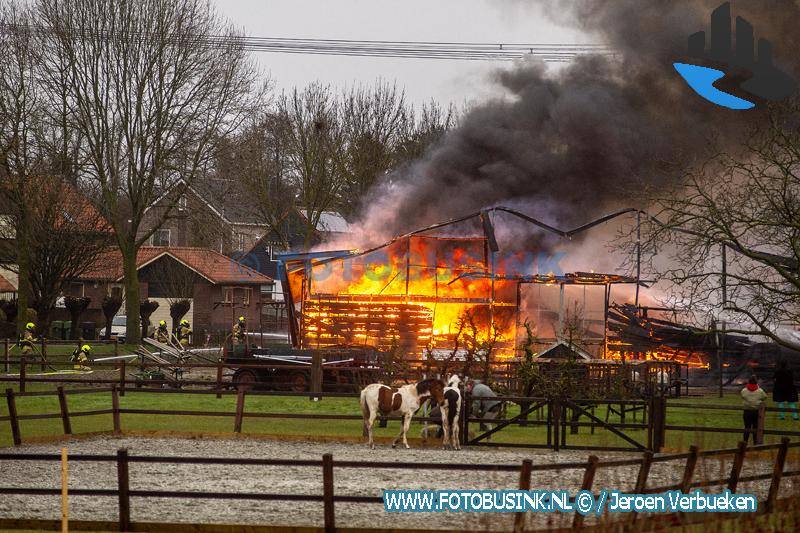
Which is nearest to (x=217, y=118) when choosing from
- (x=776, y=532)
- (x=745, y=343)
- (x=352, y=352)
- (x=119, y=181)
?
(x=119, y=181)

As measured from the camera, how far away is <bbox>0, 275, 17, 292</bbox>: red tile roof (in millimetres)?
60091

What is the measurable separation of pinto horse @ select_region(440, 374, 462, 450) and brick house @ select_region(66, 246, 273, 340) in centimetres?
4118

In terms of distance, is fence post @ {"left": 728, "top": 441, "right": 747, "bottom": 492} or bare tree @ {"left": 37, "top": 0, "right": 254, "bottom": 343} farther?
bare tree @ {"left": 37, "top": 0, "right": 254, "bottom": 343}

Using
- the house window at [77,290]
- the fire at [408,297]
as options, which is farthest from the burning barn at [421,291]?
the house window at [77,290]

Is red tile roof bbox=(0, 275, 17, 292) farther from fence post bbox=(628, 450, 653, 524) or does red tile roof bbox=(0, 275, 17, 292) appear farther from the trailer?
fence post bbox=(628, 450, 653, 524)

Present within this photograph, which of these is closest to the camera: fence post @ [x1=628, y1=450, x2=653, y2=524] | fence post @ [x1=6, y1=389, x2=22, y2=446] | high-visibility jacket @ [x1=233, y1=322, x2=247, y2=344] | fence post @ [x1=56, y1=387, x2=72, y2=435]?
fence post @ [x1=628, y1=450, x2=653, y2=524]

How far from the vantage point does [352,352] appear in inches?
1197

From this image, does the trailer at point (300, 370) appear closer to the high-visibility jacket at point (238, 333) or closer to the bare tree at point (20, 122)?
the high-visibility jacket at point (238, 333)

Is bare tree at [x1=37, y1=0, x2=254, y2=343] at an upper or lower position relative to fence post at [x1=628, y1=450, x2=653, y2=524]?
upper

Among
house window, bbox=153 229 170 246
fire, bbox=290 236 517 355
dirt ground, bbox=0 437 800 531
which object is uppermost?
house window, bbox=153 229 170 246

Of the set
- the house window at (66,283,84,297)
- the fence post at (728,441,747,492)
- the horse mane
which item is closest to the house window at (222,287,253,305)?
→ the house window at (66,283,84,297)

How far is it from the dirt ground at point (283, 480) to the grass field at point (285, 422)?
186 centimetres

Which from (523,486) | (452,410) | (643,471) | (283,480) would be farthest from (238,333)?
(523,486)

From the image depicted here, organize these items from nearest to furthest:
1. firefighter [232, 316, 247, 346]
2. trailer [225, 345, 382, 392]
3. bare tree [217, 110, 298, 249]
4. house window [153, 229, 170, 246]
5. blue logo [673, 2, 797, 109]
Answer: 1. trailer [225, 345, 382, 392]
2. blue logo [673, 2, 797, 109]
3. firefighter [232, 316, 247, 346]
4. bare tree [217, 110, 298, 249]
5. house window [153, 229, 170, 246]
